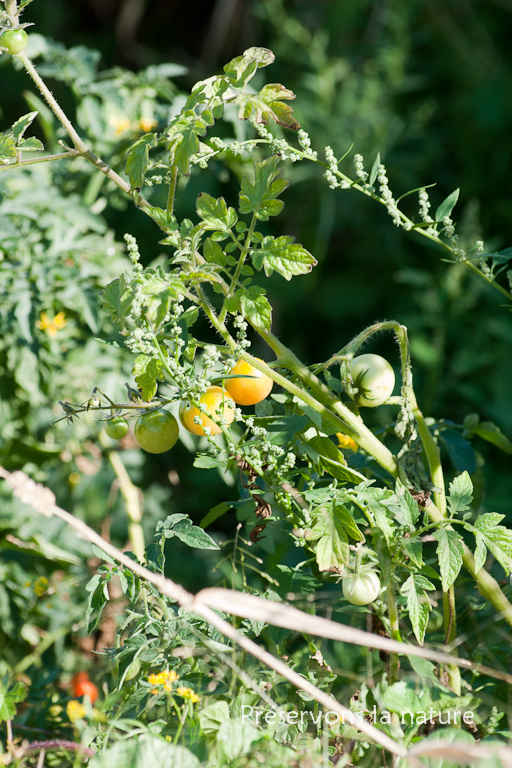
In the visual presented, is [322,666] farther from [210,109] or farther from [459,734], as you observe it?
[210,109]

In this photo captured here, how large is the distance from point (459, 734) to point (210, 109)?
59 centimetres

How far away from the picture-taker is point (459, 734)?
59cm

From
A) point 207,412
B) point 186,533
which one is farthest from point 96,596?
point 207,412

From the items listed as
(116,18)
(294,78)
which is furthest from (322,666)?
(116,18)

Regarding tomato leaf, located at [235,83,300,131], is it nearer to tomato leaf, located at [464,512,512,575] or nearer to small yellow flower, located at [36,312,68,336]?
tomato leaf, located at [464,512,512,575]

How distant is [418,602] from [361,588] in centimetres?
5

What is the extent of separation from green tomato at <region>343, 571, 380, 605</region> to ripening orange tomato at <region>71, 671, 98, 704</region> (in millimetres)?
425

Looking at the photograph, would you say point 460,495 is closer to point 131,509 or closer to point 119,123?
point 131,509

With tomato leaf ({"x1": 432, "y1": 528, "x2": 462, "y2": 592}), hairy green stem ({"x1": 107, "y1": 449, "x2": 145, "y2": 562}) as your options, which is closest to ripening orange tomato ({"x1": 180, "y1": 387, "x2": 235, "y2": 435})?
tomato leaf ({"x1": 432, "y1": 528, "x2": 462, "y2": 592})

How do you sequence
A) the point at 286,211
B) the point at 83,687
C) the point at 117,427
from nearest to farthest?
the point at 117,427, the point at 83,687, the point at 286,211

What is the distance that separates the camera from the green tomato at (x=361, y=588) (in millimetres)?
667

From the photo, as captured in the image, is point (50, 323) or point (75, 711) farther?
point (50, 323)

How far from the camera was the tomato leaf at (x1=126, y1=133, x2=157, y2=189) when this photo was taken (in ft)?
2.02

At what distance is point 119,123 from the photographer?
4.27 feet
